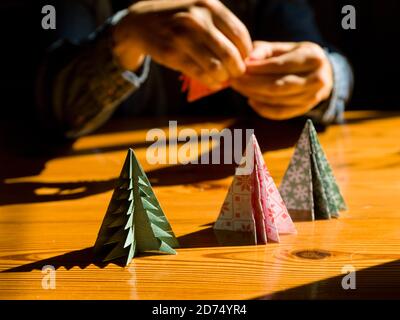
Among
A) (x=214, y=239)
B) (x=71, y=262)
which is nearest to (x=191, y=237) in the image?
(x=214, y=239)

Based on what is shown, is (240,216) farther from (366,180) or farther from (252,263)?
(366,180)

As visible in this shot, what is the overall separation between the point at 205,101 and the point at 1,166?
99cm

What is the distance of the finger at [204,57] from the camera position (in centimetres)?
117

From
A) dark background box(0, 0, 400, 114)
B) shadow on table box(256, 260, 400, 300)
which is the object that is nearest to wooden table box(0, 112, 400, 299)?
shadow on table box(256, 260, 400, 300)

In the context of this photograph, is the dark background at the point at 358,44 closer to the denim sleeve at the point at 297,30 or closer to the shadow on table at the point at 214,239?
the denim sleeve at the point at 297,30

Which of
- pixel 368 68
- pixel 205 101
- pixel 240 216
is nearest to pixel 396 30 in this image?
pixel 368 68

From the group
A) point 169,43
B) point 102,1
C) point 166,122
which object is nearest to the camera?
point 169,43

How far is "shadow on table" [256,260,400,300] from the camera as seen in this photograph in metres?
0.63

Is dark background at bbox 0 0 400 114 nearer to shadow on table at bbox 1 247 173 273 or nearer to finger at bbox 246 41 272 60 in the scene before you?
finger at bbox 246 41 272 60

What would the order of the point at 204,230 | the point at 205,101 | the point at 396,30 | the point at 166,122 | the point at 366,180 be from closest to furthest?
the point at 204,230
the point at 366,180
the point at 166,122
the point at 205,101
the point at 396,30

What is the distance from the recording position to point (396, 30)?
7.95 feet

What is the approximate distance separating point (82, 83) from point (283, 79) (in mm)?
466

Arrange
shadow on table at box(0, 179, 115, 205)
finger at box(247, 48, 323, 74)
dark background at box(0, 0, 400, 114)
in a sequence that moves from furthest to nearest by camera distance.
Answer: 1. dark background at box(0, 0, 400, 114)
2. finger at box(247, 48, 323, 74)
3. shadow on table at box(0, 179, 115, 205)

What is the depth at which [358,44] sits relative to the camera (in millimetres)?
2461
